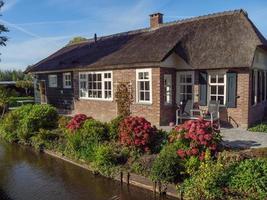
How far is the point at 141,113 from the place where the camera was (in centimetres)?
1359

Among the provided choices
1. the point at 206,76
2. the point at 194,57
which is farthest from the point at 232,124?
the point at 194,57

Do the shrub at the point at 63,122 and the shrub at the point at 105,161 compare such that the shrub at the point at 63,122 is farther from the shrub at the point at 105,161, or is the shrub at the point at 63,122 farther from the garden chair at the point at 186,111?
the garden chair at the point at 186,111

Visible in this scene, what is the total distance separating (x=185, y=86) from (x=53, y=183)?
26.0 ft

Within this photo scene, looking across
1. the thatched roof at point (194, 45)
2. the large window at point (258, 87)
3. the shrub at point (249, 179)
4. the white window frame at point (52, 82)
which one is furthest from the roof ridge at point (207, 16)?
the shrub at point (249, 179)

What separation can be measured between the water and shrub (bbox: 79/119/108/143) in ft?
3.47

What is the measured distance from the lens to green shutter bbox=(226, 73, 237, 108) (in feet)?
40.3

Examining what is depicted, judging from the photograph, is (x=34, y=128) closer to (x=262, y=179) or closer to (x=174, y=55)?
(x=174, y=55)

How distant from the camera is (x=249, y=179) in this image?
20.9 feet

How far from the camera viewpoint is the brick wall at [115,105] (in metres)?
12.9

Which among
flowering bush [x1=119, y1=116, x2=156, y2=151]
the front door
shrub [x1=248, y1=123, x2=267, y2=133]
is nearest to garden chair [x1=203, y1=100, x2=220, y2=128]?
shrub [x1=248, y1=123, x2=267, y2=133]

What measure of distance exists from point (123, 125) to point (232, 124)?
5.61 meters

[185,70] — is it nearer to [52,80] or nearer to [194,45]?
[194,45]

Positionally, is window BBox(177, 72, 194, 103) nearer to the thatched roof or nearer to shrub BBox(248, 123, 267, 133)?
the thatched roof

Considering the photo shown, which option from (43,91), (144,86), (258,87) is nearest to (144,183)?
(144,86)
